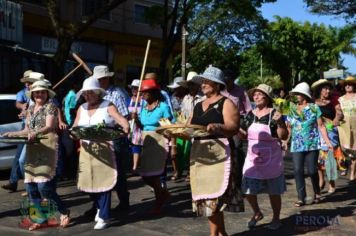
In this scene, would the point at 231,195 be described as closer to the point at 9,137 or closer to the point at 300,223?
the point at 300,223

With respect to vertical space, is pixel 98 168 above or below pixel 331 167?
above

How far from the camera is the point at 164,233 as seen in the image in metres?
6.62

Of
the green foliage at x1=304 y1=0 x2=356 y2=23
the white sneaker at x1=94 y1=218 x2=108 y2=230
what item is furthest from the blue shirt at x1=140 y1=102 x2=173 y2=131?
the green foliage at x1=304 y1=0 x2=356 y2=23

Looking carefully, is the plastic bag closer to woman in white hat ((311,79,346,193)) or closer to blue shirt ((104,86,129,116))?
woman in white hat ((311,79,346,193))

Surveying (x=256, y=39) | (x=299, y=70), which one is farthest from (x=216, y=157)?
(x=299, y=70)

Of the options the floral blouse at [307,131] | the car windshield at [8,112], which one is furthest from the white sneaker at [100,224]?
the car windshield at [8,112]

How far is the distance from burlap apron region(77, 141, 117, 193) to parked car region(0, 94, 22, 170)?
12.5 ft

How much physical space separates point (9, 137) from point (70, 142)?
3.95 m

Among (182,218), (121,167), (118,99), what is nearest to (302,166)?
(182,218)

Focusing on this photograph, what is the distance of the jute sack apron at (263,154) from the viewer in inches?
269

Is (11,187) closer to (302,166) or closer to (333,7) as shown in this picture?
(302,166)

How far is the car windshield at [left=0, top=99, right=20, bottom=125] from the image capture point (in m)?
10.3

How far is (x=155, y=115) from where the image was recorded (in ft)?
25.8

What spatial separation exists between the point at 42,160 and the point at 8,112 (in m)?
3.97
